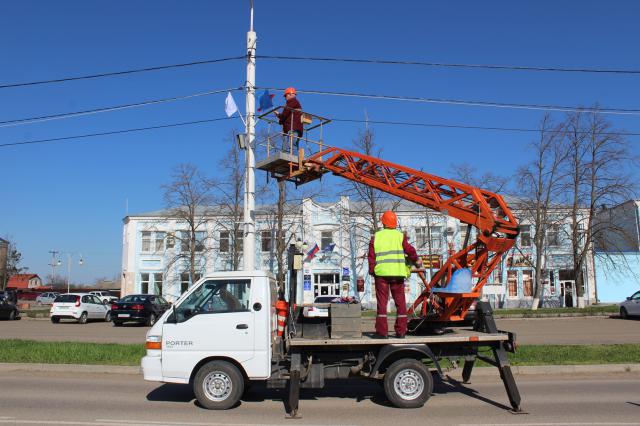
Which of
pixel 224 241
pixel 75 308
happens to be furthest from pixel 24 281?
pixel 75 308

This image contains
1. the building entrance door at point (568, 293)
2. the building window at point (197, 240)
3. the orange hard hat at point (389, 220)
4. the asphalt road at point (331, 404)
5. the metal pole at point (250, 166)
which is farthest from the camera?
the building window at point (197, 240)

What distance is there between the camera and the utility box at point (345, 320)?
25.6ft

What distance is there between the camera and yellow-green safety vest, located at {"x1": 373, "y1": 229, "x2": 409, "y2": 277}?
25.6ft

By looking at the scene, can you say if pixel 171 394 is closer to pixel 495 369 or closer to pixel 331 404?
pixel 331 404

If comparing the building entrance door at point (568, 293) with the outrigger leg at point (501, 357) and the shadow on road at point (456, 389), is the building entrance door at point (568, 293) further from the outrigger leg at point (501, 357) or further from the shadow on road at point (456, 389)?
the outrigger leg at point (501, 357)

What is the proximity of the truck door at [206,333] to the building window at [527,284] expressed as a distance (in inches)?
1553

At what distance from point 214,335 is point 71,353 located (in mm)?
6854

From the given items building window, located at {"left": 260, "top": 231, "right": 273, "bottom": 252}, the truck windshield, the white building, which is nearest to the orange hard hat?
the truck windshield

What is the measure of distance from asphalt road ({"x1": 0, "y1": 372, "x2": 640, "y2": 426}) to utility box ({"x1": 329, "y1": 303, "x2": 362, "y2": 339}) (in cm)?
112

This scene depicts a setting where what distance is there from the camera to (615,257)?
42.8 m

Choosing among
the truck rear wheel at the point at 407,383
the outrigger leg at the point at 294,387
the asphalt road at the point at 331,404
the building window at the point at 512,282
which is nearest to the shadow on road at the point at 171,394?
the asphalt road at the point at 331,404

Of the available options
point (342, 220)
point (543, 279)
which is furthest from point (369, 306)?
point (543, 279)

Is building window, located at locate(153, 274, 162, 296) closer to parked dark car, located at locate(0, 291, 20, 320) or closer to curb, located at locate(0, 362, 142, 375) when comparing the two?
parked dark car, located at locate(0, 291, 20, 320)

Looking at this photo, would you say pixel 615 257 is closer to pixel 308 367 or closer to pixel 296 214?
pixel 296 214
